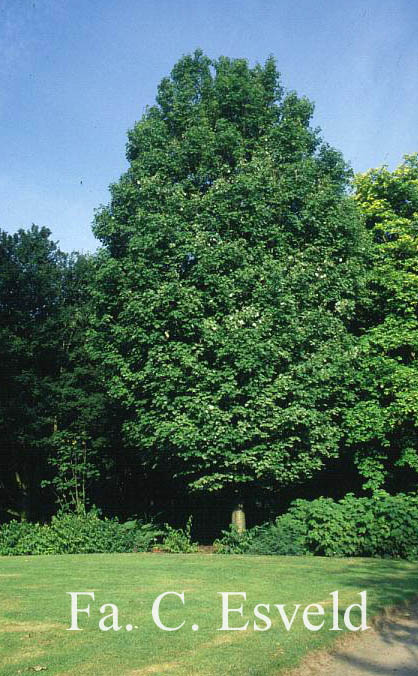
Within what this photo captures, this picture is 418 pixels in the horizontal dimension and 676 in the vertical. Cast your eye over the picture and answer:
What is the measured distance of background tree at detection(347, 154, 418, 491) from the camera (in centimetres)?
2317

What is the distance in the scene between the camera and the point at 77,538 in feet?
71.4

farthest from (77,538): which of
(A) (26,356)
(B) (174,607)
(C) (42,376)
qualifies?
(B) (174,607)

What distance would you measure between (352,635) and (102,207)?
1925 cm

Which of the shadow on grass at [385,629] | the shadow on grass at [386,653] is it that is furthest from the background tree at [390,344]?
the shadow on grass at [386,653]

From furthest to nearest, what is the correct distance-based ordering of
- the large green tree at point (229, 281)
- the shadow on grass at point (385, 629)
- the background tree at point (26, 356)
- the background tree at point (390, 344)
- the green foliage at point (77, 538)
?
the background tree at point (26, 356), the background tree at point (390, 344), the green foliage at point (77, 538), the large green tree at point (229, 281), the shadow on grass at point (385, 629)

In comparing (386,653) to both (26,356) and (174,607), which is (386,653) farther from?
(26,356)

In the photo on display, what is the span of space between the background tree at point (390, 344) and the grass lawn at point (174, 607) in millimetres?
7823

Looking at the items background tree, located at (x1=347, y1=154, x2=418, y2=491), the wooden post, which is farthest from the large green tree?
background tree, located at (x1=347, y1=154, x2=418, y2=491)

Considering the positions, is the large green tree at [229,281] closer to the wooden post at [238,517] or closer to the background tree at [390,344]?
the wooden post at [238,517]

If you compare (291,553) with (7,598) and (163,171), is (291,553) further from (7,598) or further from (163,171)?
(163,171)

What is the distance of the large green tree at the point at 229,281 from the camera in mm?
19250

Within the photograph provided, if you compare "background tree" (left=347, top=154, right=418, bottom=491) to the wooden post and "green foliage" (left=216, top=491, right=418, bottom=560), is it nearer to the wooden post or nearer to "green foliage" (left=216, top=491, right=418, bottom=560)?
"green foliage" (left=216, top=491, right=418, bottom=560)

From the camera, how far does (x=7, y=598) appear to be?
10.7m

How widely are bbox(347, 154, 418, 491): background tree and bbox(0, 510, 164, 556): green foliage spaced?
8.80 meters
